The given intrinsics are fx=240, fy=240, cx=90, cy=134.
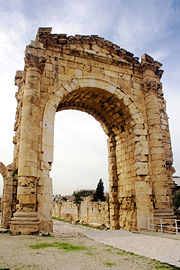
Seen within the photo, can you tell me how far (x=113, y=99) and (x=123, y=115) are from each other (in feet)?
2.85

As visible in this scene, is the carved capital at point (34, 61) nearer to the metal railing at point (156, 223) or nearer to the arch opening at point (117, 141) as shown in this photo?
the arch opening at point (117, 141)

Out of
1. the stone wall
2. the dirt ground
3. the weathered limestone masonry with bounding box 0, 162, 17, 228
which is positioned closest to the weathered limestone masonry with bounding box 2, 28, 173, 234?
the weathered limestone masonry with bounding box 0, 162, 17, 228

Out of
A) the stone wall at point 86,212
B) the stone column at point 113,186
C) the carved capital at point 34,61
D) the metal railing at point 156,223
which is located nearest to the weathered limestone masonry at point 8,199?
the carved capital at point 34,61

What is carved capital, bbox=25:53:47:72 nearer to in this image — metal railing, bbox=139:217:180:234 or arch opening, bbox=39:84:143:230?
arch opening, bbox=39:84:143:230

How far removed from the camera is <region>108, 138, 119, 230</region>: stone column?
35.3 ft

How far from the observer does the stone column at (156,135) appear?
363 inches

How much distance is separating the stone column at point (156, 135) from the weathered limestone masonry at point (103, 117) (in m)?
0.04

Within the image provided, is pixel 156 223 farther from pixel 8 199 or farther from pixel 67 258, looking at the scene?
pixel 67 258

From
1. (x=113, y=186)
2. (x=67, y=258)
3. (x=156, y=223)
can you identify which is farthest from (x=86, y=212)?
(x=67, y=258)

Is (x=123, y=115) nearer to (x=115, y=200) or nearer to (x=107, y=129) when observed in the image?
(x=107, y=129)

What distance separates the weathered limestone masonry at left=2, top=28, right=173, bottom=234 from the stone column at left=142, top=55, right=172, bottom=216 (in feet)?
0.12

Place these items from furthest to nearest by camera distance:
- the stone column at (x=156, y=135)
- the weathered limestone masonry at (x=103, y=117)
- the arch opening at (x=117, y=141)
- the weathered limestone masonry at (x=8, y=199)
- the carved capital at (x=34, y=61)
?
1. the arch opening at (x=117, y=141)
2. the stone column at (x=156, y=135)
3. the carved capital at (x=34, y=61)
4. the weathered limestone masonry at (x=103, y=117)
5. the weathered limestone masonry at (x=8, y=199)

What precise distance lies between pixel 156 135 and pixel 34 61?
220 inches

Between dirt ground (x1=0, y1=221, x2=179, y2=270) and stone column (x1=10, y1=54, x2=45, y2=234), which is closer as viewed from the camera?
dirt ground (x1=0, y1=221, x2=179, y2=270)
